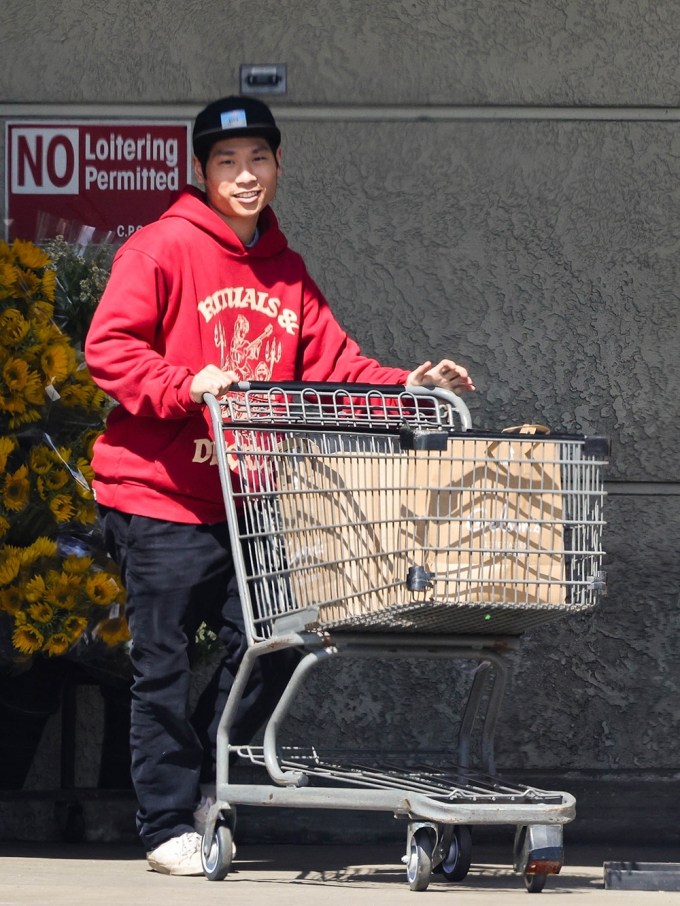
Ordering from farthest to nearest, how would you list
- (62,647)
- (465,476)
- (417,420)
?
(62,647) → (417,420) → (465,476)

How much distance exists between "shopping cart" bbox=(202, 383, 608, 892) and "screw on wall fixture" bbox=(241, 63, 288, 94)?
1568 mm

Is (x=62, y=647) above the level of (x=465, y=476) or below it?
below

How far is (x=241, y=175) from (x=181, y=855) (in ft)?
5.87

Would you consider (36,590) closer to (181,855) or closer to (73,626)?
(73,626)

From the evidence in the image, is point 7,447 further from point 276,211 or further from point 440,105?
point 440,105

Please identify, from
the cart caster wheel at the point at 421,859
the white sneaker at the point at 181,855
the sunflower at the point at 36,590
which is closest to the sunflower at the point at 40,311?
the sunflower at the point at 36,590

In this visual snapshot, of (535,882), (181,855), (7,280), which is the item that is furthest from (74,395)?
(535,882)

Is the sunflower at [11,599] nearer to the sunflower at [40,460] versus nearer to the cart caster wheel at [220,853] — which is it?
the sunflower at [40,460]

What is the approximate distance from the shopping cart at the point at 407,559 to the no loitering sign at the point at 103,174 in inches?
58.0

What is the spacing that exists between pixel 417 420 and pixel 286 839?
167cm

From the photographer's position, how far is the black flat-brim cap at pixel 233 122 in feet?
14.4

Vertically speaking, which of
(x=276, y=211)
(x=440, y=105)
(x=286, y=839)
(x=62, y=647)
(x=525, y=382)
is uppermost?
(x=440, y=105)

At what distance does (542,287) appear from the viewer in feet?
17.8

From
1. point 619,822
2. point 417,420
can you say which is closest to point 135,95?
point 417,420
